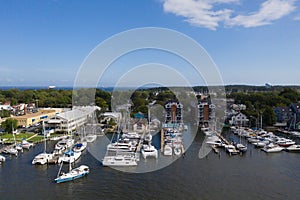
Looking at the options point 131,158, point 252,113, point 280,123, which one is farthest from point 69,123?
point 280,123

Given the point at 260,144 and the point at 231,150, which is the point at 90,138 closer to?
the point at 231,150

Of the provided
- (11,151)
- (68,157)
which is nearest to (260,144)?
(68,157)

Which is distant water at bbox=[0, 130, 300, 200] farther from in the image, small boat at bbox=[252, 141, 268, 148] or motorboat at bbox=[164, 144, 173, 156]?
small boat at bbox=[252, 141, 268, 148]

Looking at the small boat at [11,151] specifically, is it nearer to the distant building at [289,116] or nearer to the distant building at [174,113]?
the distant building at [174,113]

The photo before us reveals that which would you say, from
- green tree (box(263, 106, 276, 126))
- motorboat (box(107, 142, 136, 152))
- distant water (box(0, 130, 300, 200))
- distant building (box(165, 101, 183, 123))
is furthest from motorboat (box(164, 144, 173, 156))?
green tree (box(263, 106, 276, 126))

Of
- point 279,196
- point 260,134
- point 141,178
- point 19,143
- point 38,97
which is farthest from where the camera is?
point 38,97

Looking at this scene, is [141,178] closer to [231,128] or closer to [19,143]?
[19,143]
